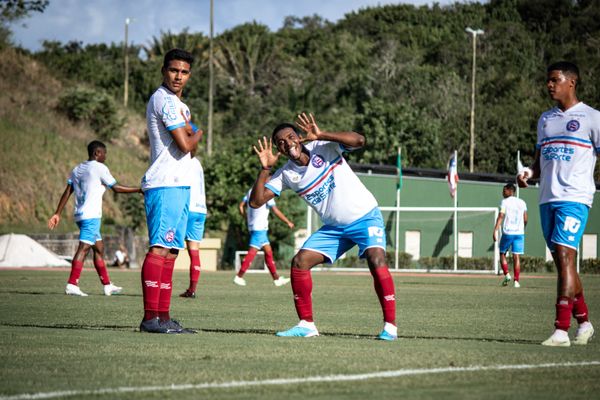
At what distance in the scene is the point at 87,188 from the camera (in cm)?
1655

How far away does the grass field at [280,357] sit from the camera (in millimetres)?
6043

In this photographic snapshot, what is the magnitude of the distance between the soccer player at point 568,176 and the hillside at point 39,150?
36577mm

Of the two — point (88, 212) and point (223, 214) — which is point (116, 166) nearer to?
point (223, 214)

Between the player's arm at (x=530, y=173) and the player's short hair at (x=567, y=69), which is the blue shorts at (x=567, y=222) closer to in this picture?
the player's arm at (x=530, y=173)

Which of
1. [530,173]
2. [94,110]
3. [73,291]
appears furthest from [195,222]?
[94,110]

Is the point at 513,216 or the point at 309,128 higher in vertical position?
the point at 309,128

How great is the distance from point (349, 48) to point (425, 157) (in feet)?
71.3

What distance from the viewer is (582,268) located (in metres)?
45.7

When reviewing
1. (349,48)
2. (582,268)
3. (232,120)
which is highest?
(349,48)

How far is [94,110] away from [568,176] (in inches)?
2028

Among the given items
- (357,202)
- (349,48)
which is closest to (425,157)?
(349,48)

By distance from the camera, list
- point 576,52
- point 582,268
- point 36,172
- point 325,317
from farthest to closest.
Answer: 1. point 576,52
2. point 36,172
3. point 582,268
4. point 325,317

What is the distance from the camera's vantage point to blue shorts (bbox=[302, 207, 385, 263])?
9703 millimetres

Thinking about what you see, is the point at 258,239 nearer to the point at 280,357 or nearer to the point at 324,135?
the point at 324,135
